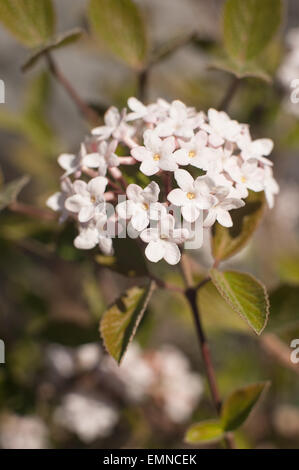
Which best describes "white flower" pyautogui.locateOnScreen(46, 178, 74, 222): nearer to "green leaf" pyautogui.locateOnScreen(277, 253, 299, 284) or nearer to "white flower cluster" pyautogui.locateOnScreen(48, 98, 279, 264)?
"white flower cluster" pyautogui.locateOnScreen(48, 98, 279, 264)

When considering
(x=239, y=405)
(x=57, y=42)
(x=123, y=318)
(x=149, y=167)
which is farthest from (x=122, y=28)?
(x=239, y=405)

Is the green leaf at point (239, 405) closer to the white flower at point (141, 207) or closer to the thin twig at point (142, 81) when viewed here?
the white flower at point (141, 207)

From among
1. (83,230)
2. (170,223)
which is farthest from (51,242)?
(170,223)

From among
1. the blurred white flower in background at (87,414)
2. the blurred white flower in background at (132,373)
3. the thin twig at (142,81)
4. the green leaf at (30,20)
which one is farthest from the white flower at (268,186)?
the blurred white flower in background at (87,414)

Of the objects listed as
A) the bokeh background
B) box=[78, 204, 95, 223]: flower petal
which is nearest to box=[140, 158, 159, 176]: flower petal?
box=[78, 204, 95, 223]: flower petal

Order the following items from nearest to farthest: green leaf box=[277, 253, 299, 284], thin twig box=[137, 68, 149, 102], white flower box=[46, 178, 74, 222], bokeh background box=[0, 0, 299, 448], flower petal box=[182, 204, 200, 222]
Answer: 1. flower petal box=[182, 204, 200, 222]
2. white flower box=[46, 178, 74, 222]
3. thin twig box=[137, 68, 149, 102]
4. bokeh background box=[0, 0, 299, 448]
5. green leaf box=[277, 253, 299, 284]

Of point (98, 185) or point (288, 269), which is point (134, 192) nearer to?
point (98, 185)

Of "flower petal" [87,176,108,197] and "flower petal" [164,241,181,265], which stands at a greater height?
"flower petal" [87,176,108,197]

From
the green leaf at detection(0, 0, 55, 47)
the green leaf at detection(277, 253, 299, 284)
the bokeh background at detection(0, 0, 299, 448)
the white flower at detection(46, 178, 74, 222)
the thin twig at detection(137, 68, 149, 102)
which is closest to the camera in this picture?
the white flower at detection(46, 178, 74, 222)
